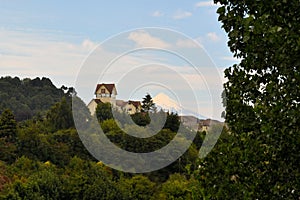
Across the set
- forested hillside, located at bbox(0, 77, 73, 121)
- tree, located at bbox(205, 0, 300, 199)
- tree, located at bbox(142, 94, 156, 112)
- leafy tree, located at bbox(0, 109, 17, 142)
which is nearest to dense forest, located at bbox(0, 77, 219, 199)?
leafy tree, located at bbox(0, 109, 17, 142)

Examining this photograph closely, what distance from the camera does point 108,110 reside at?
50.8m

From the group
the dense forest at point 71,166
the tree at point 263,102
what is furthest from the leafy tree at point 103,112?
the tree at point 263,102

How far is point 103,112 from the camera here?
1986 inches

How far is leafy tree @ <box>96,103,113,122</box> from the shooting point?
165 feet

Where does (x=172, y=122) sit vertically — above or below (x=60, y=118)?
above

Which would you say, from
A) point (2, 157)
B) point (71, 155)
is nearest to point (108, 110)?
point (71, 155)

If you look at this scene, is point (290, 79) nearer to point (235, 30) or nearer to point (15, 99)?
point (235, 30)

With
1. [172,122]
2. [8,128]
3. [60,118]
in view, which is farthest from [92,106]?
[8,128]

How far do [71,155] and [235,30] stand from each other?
3736cm

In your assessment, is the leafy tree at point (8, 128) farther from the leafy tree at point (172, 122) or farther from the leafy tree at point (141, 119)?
the leafy tree at point (172, 122)

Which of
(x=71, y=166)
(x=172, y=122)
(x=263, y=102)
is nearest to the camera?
(x=263, y=102)

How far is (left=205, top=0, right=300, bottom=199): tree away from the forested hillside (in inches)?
3239

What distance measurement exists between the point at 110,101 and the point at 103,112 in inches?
211

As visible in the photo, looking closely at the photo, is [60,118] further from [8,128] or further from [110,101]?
[8,128]
